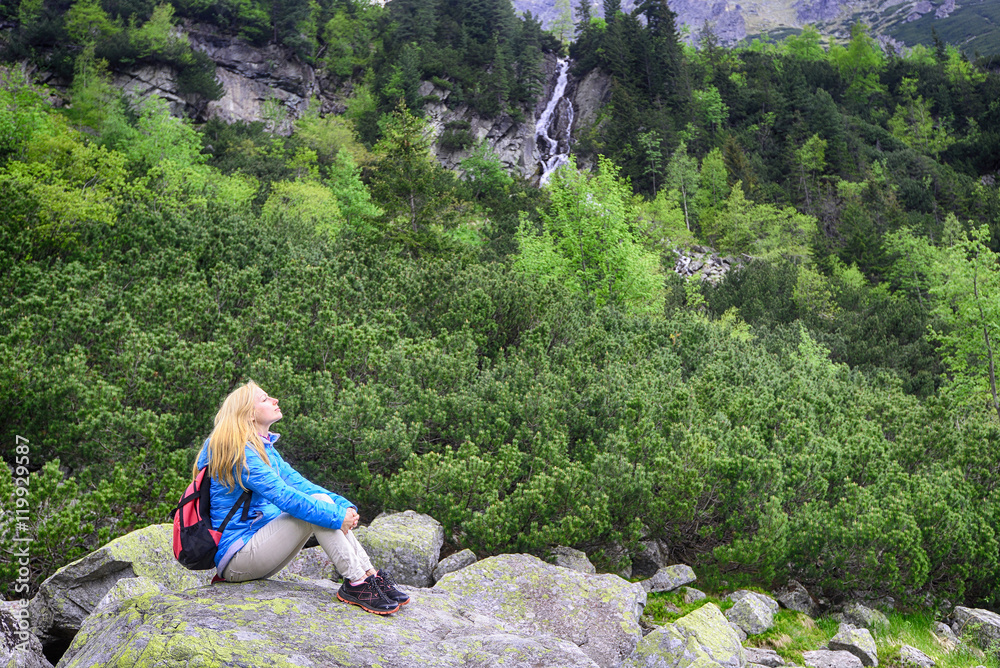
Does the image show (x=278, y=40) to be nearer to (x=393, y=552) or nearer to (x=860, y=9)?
(x=393, y=552)

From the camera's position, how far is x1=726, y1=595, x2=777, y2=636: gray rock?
6.40 metres

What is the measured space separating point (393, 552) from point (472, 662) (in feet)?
8.82

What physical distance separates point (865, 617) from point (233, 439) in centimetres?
744

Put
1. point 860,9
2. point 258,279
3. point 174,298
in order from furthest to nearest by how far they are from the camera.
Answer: point 860,9, point 258,279, point 174,298

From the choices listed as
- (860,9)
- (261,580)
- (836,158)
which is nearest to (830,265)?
(836,158)

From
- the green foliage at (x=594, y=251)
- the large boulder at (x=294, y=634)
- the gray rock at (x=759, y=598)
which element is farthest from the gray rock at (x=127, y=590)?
the green foliage at (x=594, y=251)

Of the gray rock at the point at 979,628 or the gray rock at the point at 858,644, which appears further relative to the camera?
the gray rock at the point at 979,628

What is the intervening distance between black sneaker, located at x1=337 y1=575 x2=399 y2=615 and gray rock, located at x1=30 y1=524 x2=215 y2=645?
189cm

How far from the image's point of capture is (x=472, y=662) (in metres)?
3.29

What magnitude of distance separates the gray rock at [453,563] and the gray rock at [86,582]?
2101 mm

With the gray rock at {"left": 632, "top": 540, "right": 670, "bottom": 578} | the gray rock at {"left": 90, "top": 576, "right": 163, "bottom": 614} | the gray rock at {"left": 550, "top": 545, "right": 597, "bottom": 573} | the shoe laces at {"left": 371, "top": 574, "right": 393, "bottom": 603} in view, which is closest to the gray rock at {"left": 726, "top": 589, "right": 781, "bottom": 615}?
the gray rock at {"left": 632, "top": 540, "right": 670, "bottom": 578}

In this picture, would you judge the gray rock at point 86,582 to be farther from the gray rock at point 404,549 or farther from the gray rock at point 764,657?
the gray rock at point 764,657

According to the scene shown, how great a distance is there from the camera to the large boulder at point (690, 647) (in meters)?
4.31

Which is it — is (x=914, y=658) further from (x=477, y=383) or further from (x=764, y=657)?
(x=477, y=383)
